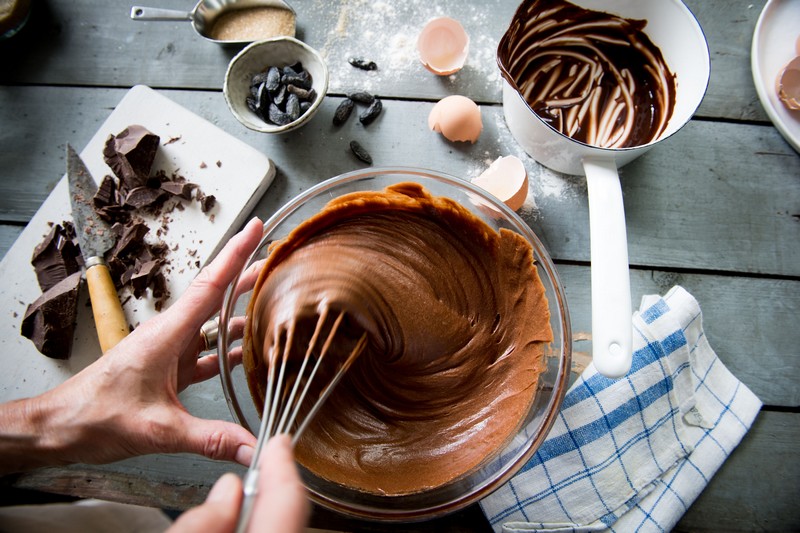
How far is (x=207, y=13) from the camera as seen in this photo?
162 cm

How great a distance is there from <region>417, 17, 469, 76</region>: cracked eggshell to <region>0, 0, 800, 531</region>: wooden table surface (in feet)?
0.18

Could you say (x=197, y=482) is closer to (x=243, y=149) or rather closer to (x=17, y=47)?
(x=243, y=149)

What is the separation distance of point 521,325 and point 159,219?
1073 mm

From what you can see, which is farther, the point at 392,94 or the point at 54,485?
the point at 392,94

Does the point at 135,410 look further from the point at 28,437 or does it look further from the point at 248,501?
the point at 248,501

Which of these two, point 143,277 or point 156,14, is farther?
point 156,14

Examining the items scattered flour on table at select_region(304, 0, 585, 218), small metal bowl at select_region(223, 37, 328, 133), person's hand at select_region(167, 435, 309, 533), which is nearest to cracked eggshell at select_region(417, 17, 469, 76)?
scattered flour on table at select_region(304, 0, 585, 218)

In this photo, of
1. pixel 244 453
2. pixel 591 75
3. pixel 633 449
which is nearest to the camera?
pixel 244 453

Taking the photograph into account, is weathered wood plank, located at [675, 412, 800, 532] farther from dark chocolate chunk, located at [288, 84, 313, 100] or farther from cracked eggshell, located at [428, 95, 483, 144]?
dark chocolate chunk, located at [288, 84, 313, 100]

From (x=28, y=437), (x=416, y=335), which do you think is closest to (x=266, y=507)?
(x=416, y=335)

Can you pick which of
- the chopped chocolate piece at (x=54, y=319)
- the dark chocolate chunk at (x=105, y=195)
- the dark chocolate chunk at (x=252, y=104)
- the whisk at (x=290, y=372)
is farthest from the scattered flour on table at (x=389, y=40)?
the chopped chocolate piece at (x=54, y=319)

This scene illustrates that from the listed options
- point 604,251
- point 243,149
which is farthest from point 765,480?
point 243,149

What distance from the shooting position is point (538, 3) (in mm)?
1392

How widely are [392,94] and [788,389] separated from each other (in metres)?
1.40
